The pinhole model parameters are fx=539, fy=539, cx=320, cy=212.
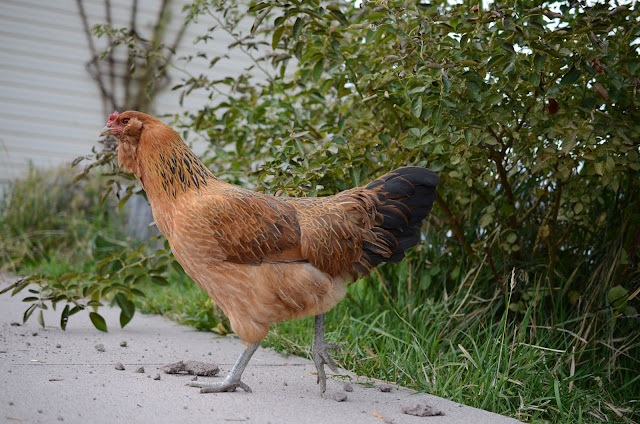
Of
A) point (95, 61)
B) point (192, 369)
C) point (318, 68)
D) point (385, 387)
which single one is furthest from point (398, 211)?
point (95, 61)

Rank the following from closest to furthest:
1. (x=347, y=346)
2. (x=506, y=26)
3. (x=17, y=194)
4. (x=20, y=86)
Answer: (x=506, y=26), (x=347, y=346), (x=17, y=194), (x=20, y=86)

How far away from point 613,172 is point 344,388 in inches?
81.1

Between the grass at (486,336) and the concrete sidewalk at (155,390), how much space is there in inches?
10.3

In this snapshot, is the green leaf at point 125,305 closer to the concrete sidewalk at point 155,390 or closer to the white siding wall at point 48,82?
the concrete sidewalk at point 155,390

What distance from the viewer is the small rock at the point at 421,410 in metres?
2.66

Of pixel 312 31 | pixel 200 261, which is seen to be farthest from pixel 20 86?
pixel 200 261

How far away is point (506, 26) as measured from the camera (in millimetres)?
2877

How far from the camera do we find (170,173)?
9.91ft

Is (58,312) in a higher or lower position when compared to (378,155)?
lower

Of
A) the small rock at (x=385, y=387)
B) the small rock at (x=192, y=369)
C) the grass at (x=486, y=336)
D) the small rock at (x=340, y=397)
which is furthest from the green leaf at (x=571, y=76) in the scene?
the small rock at (x=192, y=369)

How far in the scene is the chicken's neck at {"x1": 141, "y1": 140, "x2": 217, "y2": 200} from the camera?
303 cm

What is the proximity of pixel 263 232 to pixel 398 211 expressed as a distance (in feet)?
2.56

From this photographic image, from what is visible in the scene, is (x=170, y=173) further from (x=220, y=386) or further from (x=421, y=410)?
(x=421, y=410)

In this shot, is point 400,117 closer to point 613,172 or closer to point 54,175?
point 613,172
